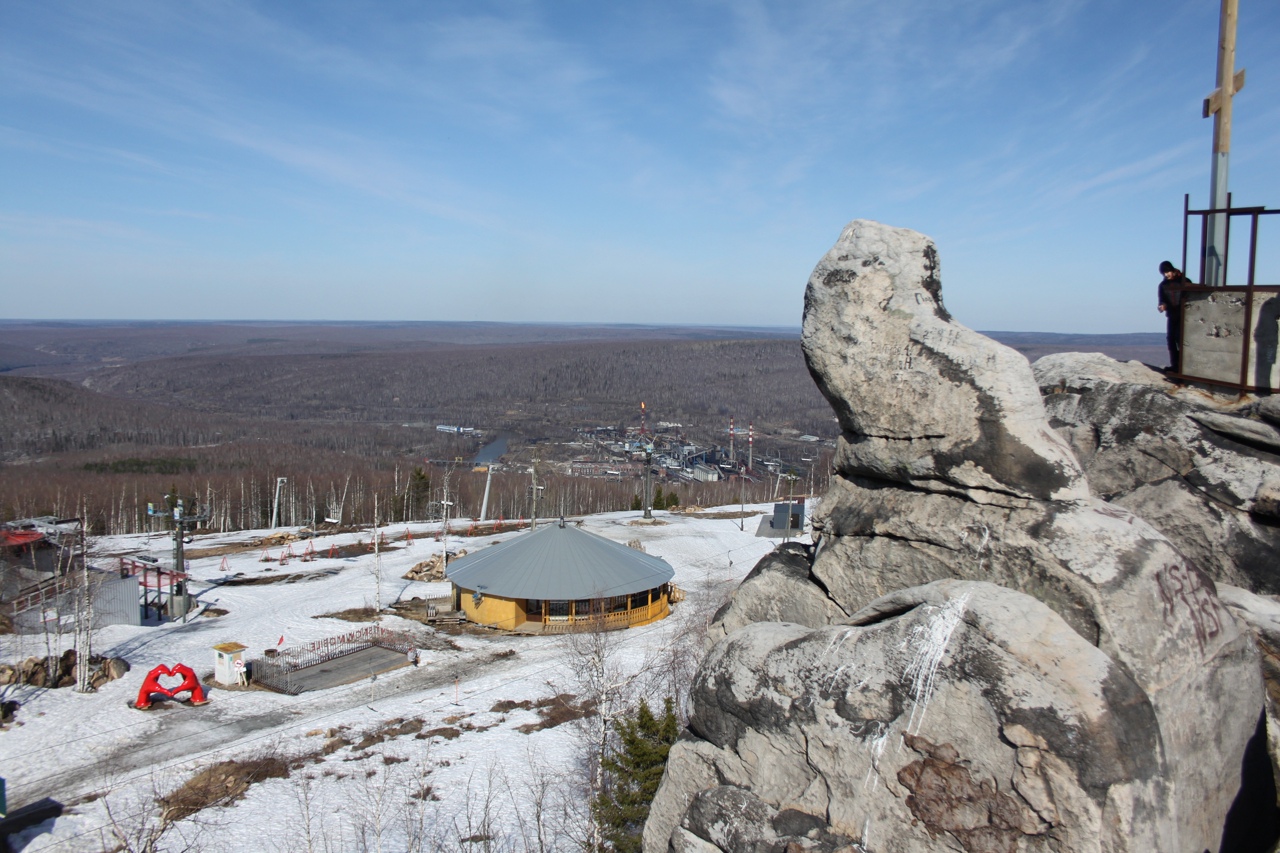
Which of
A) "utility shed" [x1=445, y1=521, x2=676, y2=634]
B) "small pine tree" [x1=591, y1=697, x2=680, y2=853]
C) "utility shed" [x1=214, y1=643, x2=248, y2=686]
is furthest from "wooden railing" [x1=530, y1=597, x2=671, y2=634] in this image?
"small pine tree" [x1=591, y1=697, x2=680, y2=853]

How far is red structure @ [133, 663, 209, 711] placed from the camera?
83.3ft

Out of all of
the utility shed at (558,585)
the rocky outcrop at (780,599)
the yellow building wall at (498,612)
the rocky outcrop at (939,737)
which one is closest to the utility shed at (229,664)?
the yellow building wall at (498,612)

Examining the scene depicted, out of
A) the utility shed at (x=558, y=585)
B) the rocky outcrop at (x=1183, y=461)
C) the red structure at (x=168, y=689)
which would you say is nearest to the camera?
the rocky outcrop at (x=1183, y=461)

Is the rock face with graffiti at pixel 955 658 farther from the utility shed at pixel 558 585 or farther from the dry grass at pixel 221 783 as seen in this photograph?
the utility shed at pixel 558 585

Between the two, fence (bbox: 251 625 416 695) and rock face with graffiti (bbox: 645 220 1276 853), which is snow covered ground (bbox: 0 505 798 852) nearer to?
fence (bbox: 251 625 416 695)

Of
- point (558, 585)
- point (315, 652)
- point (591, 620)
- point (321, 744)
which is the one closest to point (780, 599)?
point (321, 744)

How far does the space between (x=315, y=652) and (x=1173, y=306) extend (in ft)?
97.8

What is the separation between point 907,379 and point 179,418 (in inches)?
7273

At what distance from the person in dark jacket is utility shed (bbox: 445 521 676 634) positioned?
27292mm

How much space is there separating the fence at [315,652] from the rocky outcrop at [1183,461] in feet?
84.5

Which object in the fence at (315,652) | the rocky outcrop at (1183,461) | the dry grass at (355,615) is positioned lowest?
the dry grass at (355,615)

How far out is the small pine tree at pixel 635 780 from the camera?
1142 centimetres

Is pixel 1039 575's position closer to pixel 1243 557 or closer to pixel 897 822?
pixel 897 822

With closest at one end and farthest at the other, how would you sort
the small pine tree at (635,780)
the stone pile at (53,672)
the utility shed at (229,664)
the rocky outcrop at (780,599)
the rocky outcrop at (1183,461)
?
the rocky outcrop at (1183,461) < the rocky outcrop at (780,599) < the small pine tree at (635,780) < the stone pile at (53,672) < the utility shed at (229,664)
